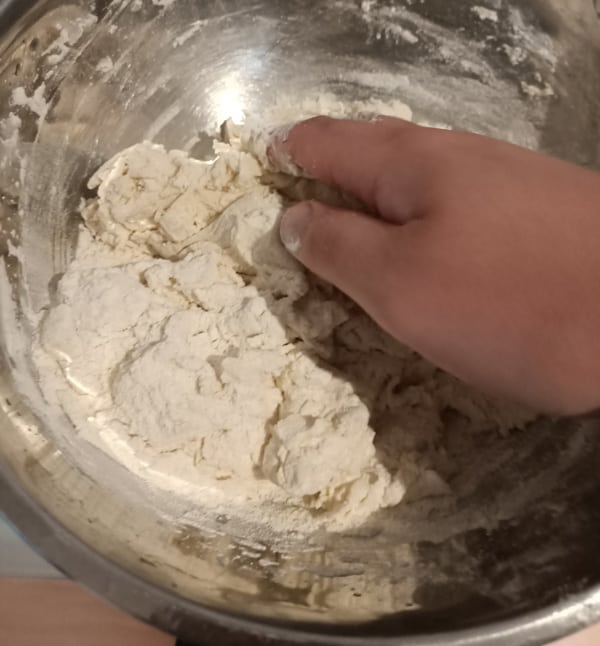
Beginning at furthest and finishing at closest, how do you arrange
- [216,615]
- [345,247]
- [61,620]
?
[61,620], [345,247], [216,615]

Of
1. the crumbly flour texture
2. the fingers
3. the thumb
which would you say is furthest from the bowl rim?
the fingers

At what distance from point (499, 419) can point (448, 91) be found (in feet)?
1.81

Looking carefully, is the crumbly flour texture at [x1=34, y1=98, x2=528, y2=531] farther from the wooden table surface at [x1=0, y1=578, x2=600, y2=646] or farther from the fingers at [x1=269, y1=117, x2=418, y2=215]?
the wooden table surface at [x1=0, y1=578, x2=600, y2=646]

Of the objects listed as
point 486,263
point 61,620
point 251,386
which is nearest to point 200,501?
point 251,386

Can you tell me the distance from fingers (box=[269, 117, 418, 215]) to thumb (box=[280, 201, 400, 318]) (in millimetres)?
38

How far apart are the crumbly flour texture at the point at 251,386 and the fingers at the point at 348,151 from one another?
81 millimetres

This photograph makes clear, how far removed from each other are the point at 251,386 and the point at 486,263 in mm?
317

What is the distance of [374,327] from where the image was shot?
84 centimetres

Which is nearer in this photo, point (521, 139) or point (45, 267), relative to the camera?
point (45, 267)

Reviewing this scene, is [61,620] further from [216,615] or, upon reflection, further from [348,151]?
[348,151]

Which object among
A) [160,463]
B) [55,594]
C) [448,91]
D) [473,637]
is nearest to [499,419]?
[473,637]

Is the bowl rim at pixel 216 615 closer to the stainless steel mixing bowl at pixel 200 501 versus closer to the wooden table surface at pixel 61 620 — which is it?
the stainless steel mixing bowl at pixel 200 501

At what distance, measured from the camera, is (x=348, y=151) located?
79 centimetres

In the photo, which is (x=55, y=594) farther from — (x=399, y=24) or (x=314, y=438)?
(x=399, y=24)
